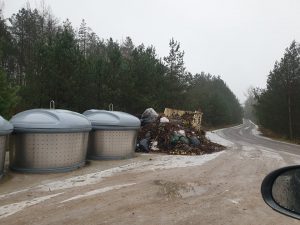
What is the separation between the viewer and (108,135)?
12.3 m

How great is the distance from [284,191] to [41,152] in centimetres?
819

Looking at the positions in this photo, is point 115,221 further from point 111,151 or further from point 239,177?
point 111,151

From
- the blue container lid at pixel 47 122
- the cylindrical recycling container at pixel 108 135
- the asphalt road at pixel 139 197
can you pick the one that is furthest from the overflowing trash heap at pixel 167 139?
the blue container lid at pixel 47 122

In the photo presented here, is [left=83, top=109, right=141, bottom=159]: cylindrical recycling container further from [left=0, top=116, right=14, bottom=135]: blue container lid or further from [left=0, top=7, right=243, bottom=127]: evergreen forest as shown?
[left=0, top=7, right=243, bottom=127]: evergreen forest

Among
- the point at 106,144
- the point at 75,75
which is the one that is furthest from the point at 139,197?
the point at 75,75

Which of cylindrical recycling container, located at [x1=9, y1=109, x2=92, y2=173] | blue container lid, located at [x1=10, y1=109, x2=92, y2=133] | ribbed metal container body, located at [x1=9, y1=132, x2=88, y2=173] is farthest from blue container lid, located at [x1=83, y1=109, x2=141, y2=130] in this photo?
ribbed metal container body, located at [x1=9, y1=132, x2=88, y2=173]

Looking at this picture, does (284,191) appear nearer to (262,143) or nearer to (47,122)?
(47,122)

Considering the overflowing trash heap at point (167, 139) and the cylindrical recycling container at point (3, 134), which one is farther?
the overflowing trash heap at point (167, 139)

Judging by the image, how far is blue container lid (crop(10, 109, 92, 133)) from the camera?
9.46m

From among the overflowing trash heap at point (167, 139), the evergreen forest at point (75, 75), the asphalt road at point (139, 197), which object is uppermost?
the evergreen forest at point (75, 75)

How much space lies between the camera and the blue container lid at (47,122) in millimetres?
9461

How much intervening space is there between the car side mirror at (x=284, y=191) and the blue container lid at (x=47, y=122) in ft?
25.8

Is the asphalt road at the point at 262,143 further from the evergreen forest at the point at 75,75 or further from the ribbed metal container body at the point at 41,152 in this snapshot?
the ribbed metal container body at the point at 41,152

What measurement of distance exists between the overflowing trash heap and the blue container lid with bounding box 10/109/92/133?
18.3ft
